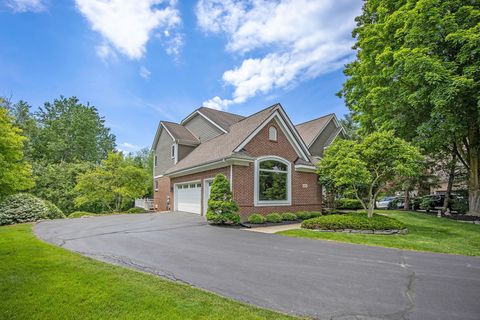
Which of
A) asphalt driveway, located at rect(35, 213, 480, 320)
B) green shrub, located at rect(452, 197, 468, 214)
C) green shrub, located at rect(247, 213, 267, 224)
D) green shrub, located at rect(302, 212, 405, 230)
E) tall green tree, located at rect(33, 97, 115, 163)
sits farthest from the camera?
tall green tree, located at rect(33, 97, 115, 163)

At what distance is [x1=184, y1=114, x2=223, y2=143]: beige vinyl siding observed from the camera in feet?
65.8

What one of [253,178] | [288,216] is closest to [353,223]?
[288,216]

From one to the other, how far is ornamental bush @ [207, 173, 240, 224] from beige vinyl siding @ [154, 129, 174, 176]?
10106mm

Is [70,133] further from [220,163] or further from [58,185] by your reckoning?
[220,163]

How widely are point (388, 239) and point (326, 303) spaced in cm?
664

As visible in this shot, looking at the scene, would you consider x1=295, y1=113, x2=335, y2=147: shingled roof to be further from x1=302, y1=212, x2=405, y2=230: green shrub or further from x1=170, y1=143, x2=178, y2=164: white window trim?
x1=302, y1=212, x2=405, y2=230: green shrub

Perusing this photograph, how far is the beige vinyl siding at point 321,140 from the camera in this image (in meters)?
22.2

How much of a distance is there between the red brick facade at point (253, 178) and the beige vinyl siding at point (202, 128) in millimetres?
4252

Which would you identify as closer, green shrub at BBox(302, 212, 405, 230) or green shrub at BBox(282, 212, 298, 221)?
green shrub at BBox(302, 212, 405, 230)

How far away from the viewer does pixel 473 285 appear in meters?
4.86

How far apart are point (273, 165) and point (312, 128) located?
10827 mm

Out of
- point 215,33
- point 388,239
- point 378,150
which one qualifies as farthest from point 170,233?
point 215,33

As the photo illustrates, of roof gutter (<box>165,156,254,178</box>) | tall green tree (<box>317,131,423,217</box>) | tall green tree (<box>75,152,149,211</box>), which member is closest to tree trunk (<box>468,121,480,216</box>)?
tall green tree (<box>317,131,423,217</box>)

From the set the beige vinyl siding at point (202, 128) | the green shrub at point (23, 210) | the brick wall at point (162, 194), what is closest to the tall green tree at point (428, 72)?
the beige vinyl siding at point (202, 128)
